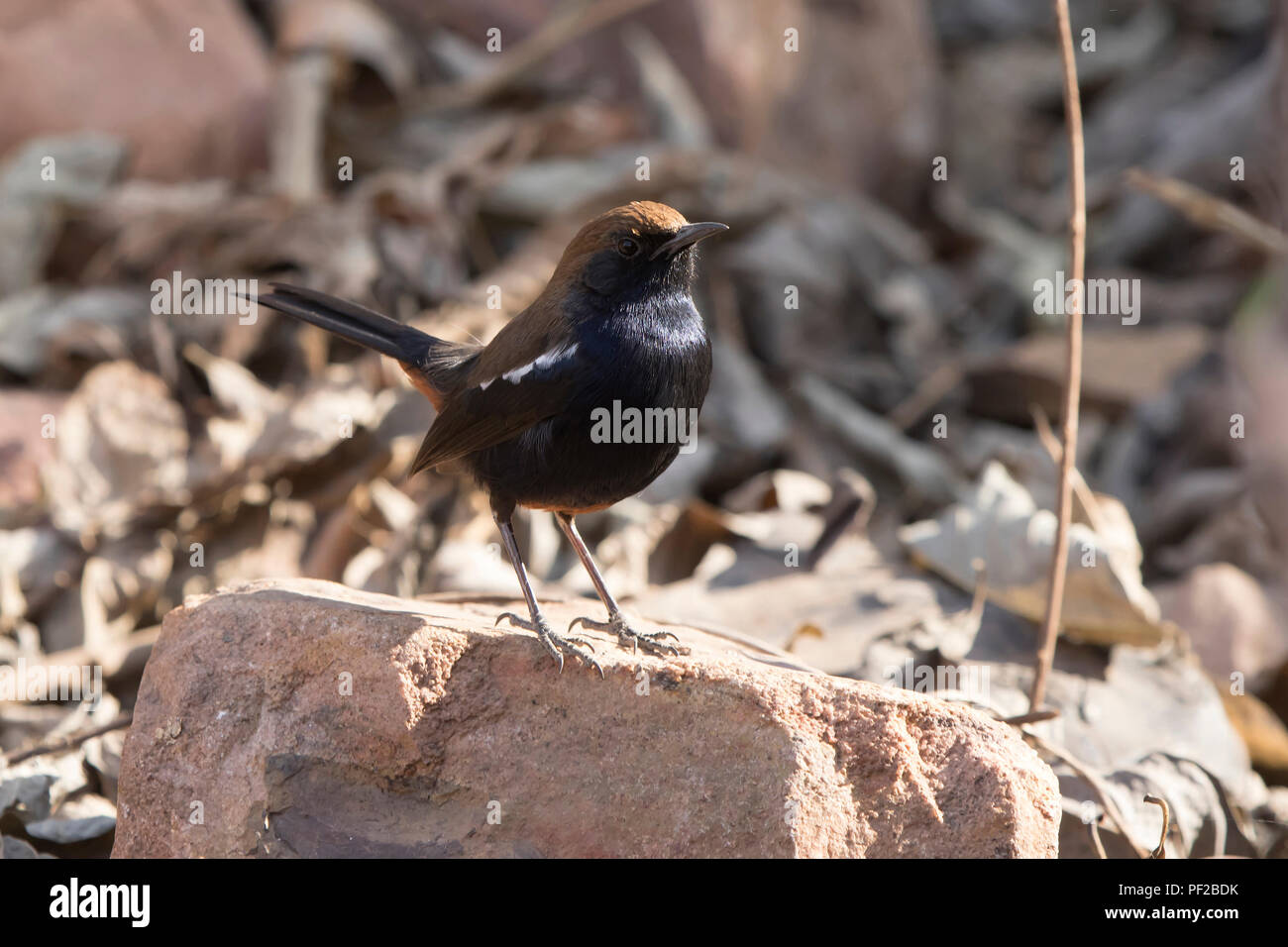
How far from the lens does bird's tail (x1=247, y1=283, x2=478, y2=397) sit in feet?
13.4

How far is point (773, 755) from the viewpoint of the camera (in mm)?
2943

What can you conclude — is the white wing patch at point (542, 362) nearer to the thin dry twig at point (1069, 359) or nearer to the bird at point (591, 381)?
the bird at point (591, 381)

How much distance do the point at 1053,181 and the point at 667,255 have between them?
685 cm

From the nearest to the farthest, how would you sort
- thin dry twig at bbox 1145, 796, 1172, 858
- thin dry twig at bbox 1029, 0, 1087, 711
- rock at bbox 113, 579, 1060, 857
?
rock at bbox 113, 579, 1060, 857 → thin dry twig at bbox 1145, 796, 1172, 858 → thin dry twig at bbox 1029, 0, 1087, 711

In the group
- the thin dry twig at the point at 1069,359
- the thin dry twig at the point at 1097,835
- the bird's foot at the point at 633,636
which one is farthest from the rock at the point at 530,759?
the thin dry twig at the point at 1069,359

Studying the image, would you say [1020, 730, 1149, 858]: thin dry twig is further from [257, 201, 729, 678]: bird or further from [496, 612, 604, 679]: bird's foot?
[496, 612, 604, 679]: bird's foot

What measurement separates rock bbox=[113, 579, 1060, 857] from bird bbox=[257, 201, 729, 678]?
0.29 m

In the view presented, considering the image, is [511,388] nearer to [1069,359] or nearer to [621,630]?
[621,630]

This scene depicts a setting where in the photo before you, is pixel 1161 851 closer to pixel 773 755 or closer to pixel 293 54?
pixel 773 755

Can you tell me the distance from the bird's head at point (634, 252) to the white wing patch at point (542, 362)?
0.20 m

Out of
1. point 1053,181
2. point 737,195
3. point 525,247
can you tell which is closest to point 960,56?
point 1053,181

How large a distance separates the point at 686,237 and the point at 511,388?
63 centimetres

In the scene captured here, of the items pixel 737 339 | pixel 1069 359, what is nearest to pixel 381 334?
pixel 1069 359

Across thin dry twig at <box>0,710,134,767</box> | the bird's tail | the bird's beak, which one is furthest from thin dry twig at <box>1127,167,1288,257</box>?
thin dry twig at <box>0,710,134,767</box>
